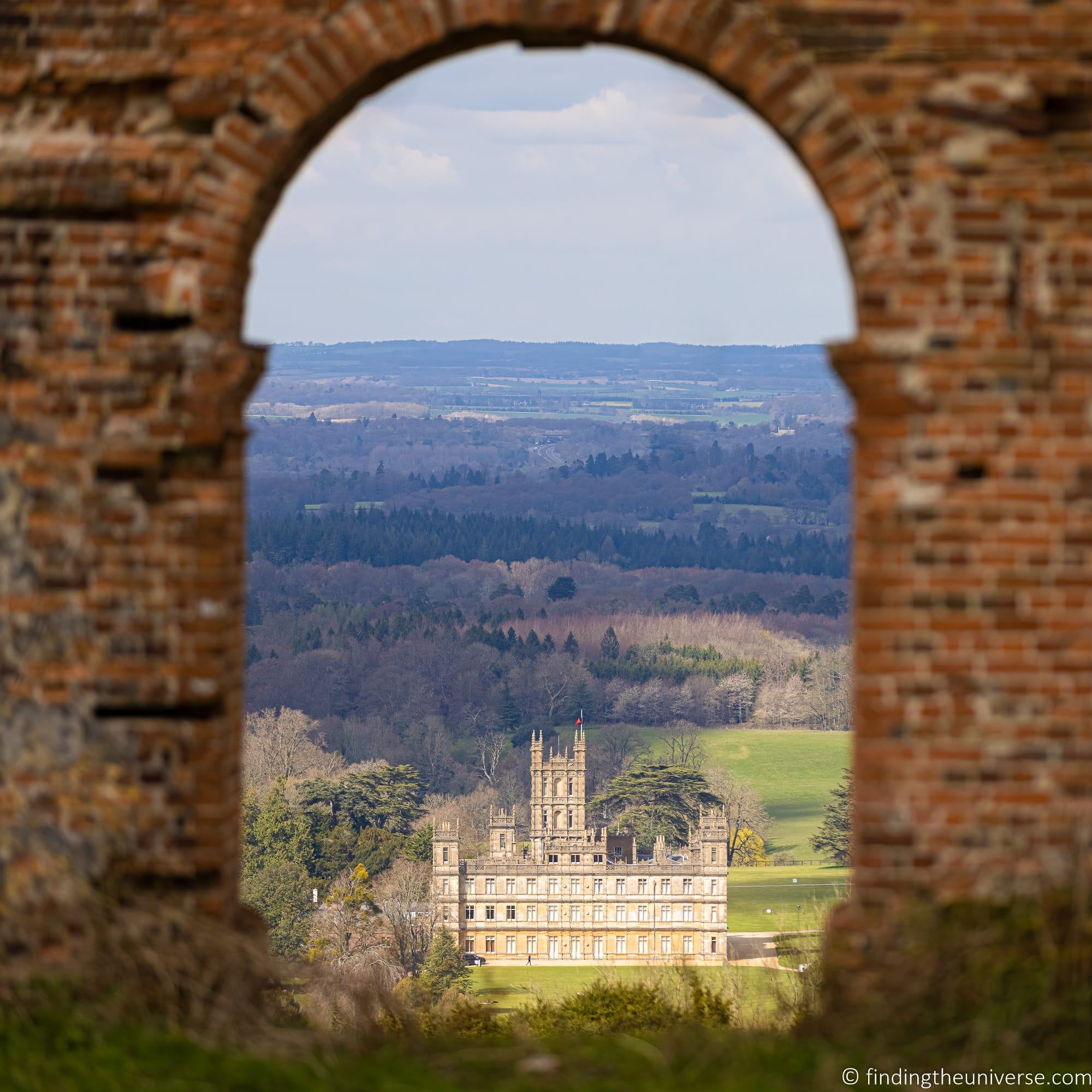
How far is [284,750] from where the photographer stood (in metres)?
76.6

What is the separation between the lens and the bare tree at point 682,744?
84.7m

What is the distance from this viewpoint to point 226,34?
482 cm

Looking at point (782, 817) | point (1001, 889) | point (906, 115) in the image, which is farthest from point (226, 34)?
point (782, 817)

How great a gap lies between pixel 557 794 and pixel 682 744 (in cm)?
1185

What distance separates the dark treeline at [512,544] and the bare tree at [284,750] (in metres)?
24.7

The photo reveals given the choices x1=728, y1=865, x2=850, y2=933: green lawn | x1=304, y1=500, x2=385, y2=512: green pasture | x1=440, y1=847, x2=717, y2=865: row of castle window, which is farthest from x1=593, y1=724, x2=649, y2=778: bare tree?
x1=304, y1=500, x2=385, y2=512: green pasture

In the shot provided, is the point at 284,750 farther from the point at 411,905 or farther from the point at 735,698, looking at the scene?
the point at 735,698

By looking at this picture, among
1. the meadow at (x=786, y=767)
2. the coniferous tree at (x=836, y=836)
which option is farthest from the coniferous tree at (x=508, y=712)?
the coniferous tree at (x=836, y=836)

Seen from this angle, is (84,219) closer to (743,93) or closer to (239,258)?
(239,258)

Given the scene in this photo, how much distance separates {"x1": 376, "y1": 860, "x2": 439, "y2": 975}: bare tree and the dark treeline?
42.9m

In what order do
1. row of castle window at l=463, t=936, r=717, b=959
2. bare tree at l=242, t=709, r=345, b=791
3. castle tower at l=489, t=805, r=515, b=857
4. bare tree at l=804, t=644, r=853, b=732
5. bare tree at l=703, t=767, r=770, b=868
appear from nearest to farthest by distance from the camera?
row of castle window at l=463, t=936, r=717, b=959 < castle tower at l=489, t=805, r=515, b=857 < bare tree at l=242, t=709, r=345, b=791 < bare tree at l=703, t=767, r=770, b=868 < bare tree at l=804, t=644, r=853, b=732

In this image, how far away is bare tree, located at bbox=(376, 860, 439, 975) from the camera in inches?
2254

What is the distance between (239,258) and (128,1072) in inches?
102

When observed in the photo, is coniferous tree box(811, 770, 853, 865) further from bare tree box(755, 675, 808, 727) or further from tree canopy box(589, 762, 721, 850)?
bare tree box(755, 675, 808, 727)
